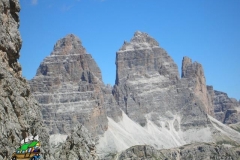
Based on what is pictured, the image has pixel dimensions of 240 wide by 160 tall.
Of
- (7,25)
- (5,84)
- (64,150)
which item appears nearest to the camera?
(5,84)

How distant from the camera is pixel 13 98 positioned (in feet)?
133

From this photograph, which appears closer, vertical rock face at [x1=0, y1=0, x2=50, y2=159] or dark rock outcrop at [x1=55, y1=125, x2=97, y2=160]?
vertical rock face at [x1=0, y1=0, x2=50, y2=159]

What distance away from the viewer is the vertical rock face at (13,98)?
37031mm

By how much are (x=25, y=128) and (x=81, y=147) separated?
15.1 meters

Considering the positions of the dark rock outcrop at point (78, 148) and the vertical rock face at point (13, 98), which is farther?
the dark rock outcrop at point (78, 148)

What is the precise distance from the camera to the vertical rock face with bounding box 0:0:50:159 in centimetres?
3703

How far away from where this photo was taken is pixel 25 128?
133 feet

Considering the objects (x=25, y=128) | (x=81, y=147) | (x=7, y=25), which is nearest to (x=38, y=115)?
(x=25, y=128)

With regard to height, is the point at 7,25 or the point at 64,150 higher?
the point at 7,25

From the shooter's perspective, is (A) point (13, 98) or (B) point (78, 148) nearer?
(A) point (13, 98)

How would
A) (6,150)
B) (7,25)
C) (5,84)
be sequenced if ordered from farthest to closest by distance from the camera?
1. (7,25)
2. (5,84)
3. (6,150)

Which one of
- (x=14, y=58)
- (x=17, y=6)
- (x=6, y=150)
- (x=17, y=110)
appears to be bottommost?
(x=6, y=150)

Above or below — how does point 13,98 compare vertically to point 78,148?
above

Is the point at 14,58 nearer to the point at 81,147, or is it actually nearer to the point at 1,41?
the point at 1,41
